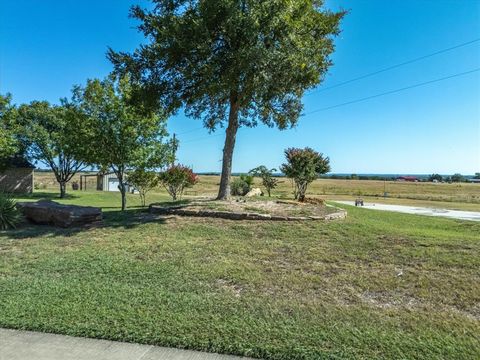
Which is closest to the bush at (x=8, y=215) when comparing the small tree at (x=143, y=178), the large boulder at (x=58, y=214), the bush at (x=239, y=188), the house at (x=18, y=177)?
the large boulder at (x=58, y=214)

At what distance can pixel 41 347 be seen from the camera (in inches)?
117

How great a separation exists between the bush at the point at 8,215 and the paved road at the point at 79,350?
18.0ft

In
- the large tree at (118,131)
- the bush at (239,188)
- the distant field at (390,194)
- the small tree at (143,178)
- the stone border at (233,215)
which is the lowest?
the distant field at (390,194)

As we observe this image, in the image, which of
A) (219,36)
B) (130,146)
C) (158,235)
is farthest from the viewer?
(130,146)

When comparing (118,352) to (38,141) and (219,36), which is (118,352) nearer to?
(219,36)

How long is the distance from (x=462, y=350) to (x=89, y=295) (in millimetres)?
3683

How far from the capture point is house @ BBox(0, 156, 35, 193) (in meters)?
26.8

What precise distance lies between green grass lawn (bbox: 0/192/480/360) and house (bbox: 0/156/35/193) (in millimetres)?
23849

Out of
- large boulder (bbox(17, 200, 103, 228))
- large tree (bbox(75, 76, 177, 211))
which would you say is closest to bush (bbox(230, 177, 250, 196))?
large tree (bbox(75, 76, 177, 211))

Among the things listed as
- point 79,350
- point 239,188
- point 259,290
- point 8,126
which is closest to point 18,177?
point 8,126

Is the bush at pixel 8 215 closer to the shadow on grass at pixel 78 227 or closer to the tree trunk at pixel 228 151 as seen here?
the shadow on grass at pixel 78 227

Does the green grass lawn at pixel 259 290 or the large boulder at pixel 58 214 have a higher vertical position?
the large boulder at pixel 58 214

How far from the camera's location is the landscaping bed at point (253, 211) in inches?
293

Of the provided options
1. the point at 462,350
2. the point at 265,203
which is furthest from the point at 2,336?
the point at 265,203
